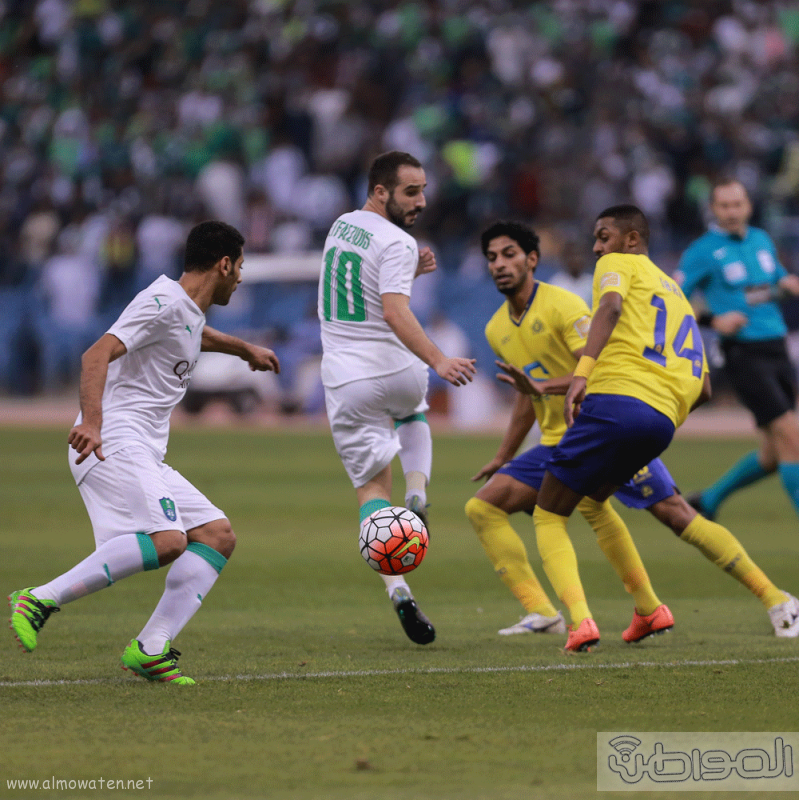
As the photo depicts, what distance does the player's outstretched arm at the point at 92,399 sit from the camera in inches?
198

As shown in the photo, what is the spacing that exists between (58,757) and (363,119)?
22.1 metres

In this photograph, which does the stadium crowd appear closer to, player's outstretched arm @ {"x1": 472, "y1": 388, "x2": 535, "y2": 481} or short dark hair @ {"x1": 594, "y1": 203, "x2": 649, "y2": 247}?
player's outstretched arm @ {"x1": 472, "y1": 388, "x2": 535, "y2": 481}

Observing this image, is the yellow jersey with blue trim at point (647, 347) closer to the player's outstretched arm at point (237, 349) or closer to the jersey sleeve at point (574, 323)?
the jersey sleeve at point (574, 323)

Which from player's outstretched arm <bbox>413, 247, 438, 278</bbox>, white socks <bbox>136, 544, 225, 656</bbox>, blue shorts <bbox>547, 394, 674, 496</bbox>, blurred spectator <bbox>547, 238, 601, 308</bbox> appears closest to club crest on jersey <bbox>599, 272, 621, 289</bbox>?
blue shorts <bbox>547, 394, 674, 496</bbox>

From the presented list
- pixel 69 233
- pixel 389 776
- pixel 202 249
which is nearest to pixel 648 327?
pixel 202 249

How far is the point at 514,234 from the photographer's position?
259 inches

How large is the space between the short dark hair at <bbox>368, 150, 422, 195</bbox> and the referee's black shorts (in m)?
3.40

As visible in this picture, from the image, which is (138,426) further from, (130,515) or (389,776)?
(389,776)

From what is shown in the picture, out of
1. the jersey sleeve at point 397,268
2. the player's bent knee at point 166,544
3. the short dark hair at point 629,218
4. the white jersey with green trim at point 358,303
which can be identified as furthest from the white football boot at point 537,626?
the player's bent knee at point 166,544

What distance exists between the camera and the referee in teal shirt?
895 centimetres

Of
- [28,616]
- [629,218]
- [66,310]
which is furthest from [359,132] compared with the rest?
[28,616]

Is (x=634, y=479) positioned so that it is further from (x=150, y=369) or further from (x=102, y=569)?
(x=102, y=569)

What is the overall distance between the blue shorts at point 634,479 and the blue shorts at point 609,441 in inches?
12.2

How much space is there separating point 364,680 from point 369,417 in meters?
1.70
